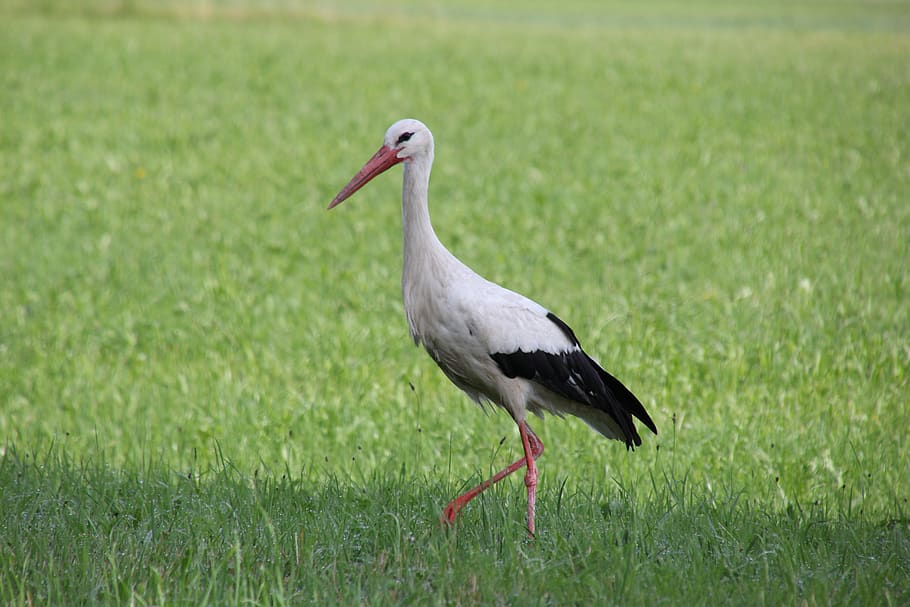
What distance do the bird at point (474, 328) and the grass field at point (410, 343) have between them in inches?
19.9

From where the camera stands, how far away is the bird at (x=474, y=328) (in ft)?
14.5

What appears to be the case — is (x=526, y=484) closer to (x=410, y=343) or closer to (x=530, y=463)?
(x=530, y=463)

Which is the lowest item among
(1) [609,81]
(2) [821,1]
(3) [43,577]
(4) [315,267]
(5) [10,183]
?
(3) [43,577]

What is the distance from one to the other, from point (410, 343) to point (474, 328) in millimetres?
3254

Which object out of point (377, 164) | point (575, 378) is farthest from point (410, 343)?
point (377, 164)

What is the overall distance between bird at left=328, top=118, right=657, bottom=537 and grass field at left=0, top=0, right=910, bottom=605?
507 mm

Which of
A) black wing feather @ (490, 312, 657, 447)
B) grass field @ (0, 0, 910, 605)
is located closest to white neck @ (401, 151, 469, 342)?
black wing feather @ (490, 312, 657, 447)

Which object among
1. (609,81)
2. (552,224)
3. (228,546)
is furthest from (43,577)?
(609,81)

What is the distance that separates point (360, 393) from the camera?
659cm

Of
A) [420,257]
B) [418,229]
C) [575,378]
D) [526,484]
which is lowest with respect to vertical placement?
[526,484]

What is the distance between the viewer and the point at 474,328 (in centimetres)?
440

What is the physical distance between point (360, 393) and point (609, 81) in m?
12.6

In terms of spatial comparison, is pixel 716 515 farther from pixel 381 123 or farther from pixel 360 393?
pixel 381 123

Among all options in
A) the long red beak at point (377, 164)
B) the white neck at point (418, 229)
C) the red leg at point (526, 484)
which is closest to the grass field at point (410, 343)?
the red leg at point (526, 484)
